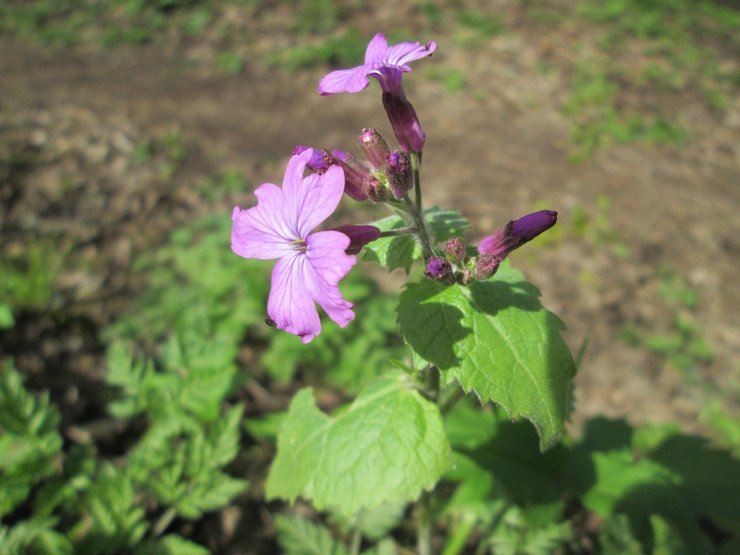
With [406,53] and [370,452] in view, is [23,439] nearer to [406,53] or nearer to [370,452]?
[370,452]

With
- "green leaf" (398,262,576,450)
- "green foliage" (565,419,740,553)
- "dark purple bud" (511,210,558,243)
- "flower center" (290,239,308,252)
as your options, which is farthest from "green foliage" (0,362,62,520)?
"green foliage" (565,419,740,553)

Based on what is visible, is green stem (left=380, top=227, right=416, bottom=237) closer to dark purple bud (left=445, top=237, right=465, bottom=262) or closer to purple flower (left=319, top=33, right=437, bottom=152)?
dark purple bud (left=445, top=237, right=465, bottom=262)

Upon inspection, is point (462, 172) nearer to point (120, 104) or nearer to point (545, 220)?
point (545, 220)

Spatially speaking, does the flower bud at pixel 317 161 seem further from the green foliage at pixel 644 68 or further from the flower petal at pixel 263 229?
the green foliage at pixel 644 68

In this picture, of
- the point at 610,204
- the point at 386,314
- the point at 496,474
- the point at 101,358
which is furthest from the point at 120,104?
the point at 496,474

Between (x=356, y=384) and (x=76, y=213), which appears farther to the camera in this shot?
(x=76, y=213)

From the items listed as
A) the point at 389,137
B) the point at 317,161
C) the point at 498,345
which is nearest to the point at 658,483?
the point at 498,345

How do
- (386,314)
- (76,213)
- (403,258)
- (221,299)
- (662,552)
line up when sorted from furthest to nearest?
(76,213), (221,299), (386,314), (662,552), (403,258)

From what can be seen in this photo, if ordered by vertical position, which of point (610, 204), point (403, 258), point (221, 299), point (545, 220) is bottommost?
point (610, 204)
